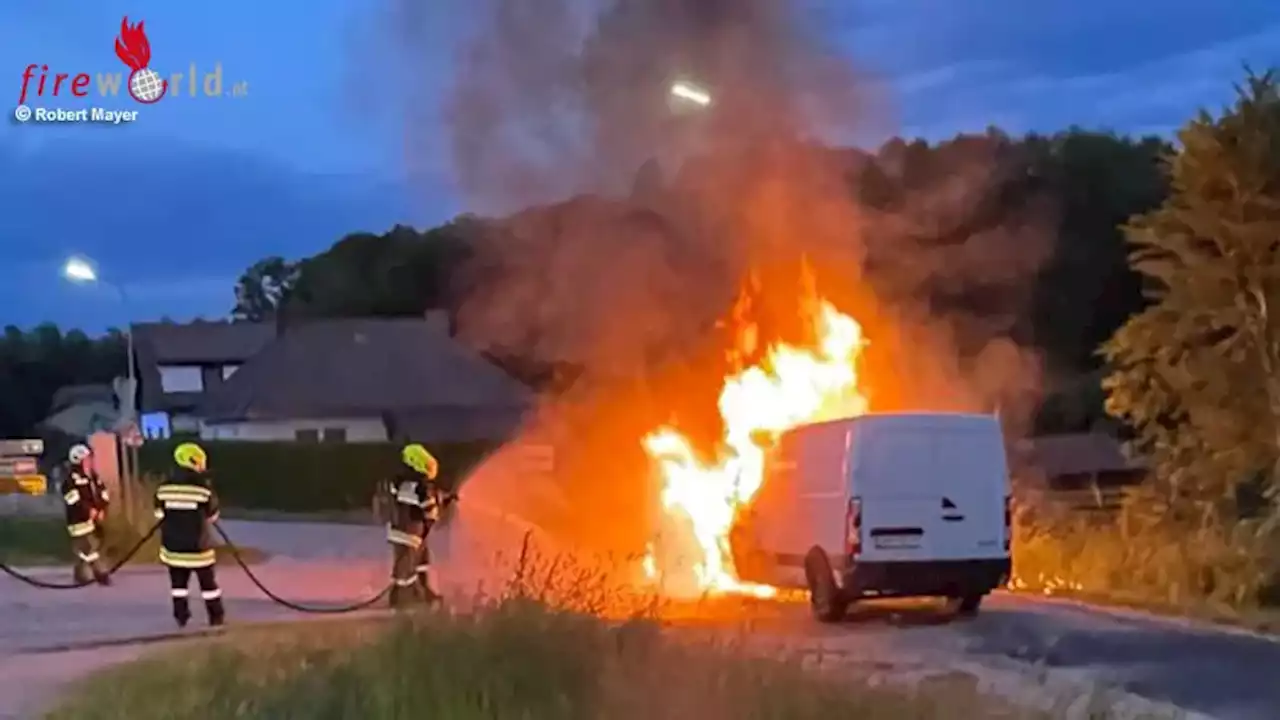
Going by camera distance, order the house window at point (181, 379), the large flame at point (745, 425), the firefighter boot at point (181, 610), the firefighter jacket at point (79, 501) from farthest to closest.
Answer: the house window at point (181, 379) → the firefighter jacket at point (79, 501) → the large flame at point (745, 425) → the firefighter boot at point (181, 610)

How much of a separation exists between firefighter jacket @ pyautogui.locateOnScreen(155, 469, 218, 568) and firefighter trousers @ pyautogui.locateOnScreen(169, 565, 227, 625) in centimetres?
14

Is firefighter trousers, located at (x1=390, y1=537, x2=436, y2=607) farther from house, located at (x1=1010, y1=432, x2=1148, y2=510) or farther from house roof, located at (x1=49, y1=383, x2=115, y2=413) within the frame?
house roof, located at (x1=49, y1=383, x2=115, y2=413)

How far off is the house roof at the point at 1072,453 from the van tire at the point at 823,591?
20749 mm

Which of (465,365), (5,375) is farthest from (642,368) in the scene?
(5,375)

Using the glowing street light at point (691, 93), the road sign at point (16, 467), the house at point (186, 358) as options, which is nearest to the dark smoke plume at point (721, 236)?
the glowing street light at point (691, 93)

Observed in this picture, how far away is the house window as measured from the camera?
276 ft

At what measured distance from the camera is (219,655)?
10.7m

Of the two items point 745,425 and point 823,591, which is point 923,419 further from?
point 745,425

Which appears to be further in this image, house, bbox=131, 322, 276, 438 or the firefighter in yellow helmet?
house, bbox=131, 322, 276, 438

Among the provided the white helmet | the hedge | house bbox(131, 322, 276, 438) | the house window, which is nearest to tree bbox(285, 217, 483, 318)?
the hedge

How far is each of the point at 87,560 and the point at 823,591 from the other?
1133 cm

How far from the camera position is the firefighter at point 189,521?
16.7 meters

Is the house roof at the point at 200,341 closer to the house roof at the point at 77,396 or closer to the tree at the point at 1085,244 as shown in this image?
the house roof at the point at 77,396

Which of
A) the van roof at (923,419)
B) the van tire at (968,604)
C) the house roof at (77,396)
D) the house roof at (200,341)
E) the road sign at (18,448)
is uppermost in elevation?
the house roof at (200,341)
